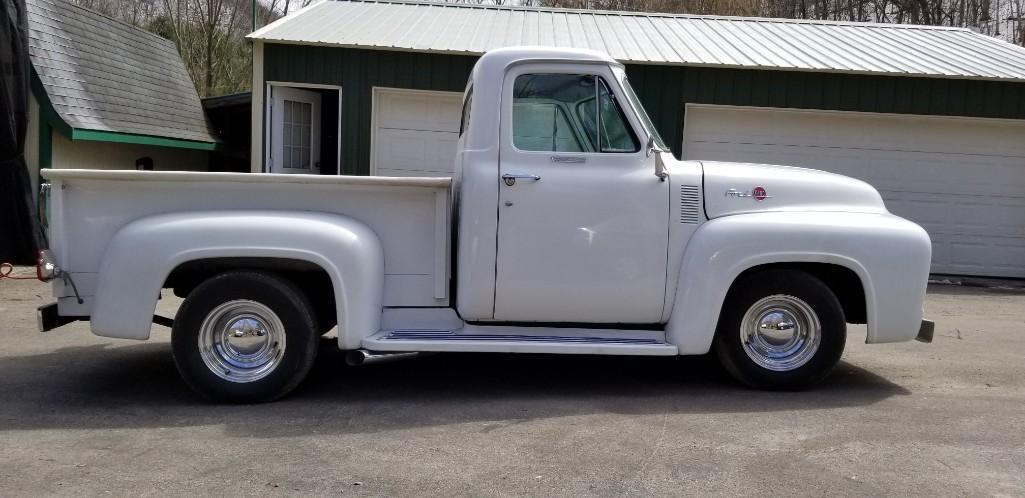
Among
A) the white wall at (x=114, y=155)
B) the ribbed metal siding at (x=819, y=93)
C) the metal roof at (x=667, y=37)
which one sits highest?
the metal roof at (x=667, y=37)

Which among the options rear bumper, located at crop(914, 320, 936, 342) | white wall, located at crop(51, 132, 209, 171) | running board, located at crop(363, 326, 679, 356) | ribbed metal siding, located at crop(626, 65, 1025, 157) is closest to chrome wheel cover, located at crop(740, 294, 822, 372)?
running board, located at crop(363, 326, 679, 356)

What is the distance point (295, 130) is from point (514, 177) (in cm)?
912

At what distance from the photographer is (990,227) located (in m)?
13.1

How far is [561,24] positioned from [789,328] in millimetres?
10753

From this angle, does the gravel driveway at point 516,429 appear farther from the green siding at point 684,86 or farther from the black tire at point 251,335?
the green siding at point 684,86

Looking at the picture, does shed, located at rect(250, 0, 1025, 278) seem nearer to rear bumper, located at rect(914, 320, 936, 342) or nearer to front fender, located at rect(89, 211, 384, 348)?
rear bumper, located at rect(914, 320, 936, 342)

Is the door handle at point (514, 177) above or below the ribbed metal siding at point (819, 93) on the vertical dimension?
below

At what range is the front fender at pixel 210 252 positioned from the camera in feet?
17.5

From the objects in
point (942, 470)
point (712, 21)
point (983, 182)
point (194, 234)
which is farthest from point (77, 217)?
point (712, 21)

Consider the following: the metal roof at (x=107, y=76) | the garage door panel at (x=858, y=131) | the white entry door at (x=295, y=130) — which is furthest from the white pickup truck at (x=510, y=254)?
the metal roof at (x=107, y=76)

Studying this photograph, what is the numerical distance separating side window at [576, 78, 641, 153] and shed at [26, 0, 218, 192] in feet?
29.5

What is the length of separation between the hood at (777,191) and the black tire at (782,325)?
436 mm

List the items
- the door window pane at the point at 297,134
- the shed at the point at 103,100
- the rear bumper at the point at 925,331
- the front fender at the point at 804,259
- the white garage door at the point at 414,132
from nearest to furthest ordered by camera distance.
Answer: the front fender at the point at 804,259, the rear bumper at the point at 925,331, the shed at the point at 103,100, the white garage door at the point at 414,132, the door window pane at the point at 297,134

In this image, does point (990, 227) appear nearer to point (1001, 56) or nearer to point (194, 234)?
point (1001, 56)
